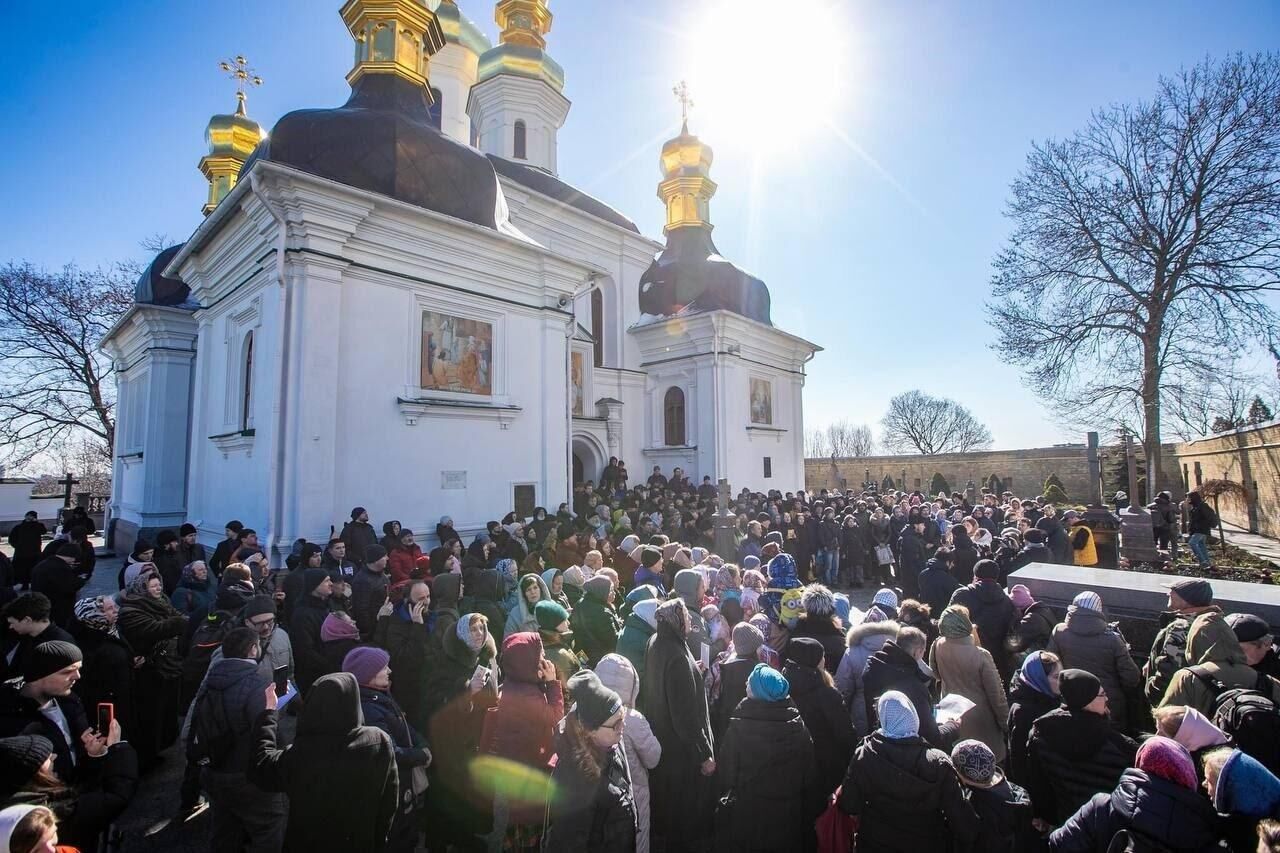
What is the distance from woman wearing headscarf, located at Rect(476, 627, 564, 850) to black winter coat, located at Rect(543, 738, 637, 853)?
0.41m

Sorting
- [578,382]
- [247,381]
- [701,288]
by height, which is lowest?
[247,381]

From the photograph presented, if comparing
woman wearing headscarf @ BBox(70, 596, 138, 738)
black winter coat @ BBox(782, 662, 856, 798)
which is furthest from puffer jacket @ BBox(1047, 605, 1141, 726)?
woman wearing headscarf @ BBox(70, 596, 138, 738)

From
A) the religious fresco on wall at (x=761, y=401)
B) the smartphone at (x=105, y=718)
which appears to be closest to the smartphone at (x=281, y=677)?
the smartphone at (x=105, y=718)

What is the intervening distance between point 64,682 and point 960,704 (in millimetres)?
4313

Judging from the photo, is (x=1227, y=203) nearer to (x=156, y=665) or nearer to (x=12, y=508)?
(x=156, y=665)

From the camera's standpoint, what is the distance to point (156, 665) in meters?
4.39

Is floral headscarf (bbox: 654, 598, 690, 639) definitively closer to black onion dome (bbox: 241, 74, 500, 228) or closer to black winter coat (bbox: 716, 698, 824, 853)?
black winter coat (bbox: 716, 698, 824, 853)

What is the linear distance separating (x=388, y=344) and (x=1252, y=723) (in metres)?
10.8

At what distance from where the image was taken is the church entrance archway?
59.9 ft

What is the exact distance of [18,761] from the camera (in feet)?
6.74

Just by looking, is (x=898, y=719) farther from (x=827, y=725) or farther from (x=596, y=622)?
(x=596, y=622)

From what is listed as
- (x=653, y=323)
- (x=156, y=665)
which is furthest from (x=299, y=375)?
(x=653, y=323)

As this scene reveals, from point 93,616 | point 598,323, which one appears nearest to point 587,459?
point 598,323

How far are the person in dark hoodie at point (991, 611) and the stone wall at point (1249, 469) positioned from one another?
55.4 ft
